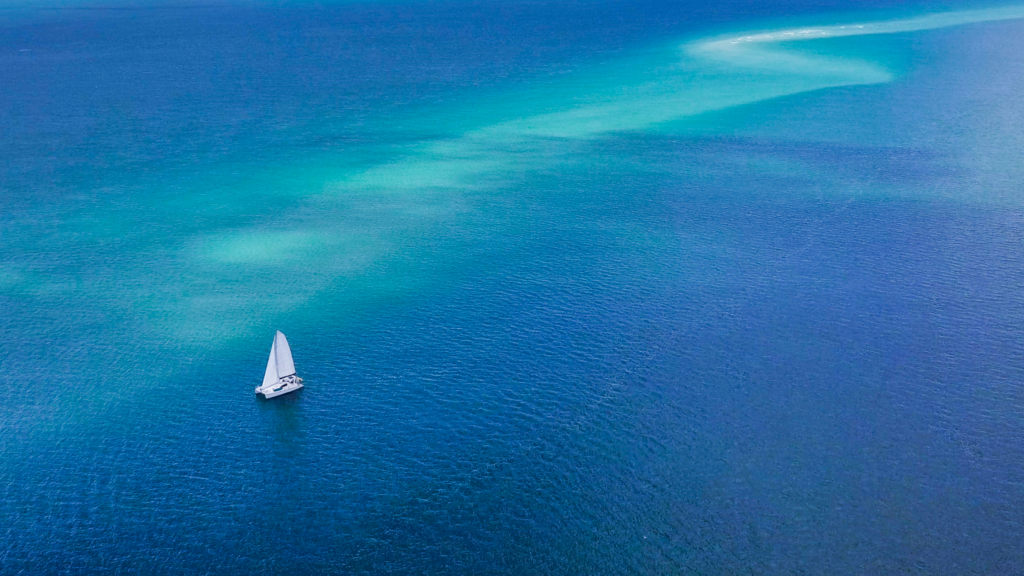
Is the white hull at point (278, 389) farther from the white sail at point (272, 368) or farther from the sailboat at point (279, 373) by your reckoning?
the white sail at point (272, 368)

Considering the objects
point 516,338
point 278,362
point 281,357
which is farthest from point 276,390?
point 516,338

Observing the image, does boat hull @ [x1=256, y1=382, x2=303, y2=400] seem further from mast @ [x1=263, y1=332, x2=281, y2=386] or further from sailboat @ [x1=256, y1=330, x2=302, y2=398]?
mast @ [x1=263, y1=332, x2=281, y2=386]

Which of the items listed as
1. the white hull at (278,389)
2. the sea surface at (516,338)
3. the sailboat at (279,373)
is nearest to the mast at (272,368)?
the sailboat at (279,373)

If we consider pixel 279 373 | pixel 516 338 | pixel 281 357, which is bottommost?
pixel 279 373

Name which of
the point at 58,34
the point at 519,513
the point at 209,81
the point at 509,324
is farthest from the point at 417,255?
the point at 58,34

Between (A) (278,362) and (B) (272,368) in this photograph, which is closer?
(B) (272,368)

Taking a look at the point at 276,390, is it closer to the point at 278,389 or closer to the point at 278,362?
the point at 278,389
